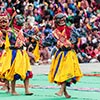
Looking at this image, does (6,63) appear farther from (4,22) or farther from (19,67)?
(4,22)

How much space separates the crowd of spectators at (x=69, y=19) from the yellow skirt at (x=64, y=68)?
11.0m

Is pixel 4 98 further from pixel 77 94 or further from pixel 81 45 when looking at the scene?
pixel 81 45

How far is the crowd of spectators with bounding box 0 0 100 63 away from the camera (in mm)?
22375

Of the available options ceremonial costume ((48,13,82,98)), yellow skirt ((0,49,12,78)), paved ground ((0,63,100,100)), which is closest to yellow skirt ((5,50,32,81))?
yellow skirt ((0,49,12,78))

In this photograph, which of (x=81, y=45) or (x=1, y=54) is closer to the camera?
(x=1, y=54)

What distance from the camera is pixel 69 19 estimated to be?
24609 mm

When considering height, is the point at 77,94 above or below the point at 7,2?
below

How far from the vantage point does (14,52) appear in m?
10.9

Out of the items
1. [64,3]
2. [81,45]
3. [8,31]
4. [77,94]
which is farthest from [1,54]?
[64,3]

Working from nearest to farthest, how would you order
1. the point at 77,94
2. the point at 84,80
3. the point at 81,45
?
the point at 77,94, the point at 84,80, the point at 81,45

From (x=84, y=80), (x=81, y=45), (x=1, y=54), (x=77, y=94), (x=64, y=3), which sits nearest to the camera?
(x=77, y=94)

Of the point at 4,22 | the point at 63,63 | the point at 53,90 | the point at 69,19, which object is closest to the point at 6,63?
the point at 4,22

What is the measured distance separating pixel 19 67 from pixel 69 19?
1408 centimetres

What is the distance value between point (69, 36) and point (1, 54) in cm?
205
